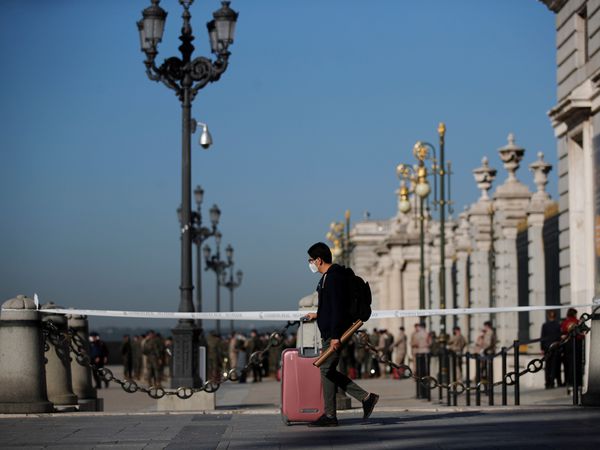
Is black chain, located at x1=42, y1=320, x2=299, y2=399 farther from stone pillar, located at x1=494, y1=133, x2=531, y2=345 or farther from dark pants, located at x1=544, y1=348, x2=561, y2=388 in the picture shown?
stone pillar, located at x1=494, y1=133, x2=531, y2=345

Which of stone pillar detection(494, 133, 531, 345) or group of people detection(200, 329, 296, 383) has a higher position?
stone pillar detection(494, 133, 531, 345)

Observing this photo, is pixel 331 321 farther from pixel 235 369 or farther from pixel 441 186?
pixel 441 186

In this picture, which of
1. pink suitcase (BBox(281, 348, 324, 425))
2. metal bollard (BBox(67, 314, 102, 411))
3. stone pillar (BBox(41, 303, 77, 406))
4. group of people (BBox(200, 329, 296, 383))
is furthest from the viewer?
group of people (BBox(200, 329, 296, 383))

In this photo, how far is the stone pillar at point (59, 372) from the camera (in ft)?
61.0

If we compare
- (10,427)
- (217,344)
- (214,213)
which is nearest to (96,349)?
(217,344)

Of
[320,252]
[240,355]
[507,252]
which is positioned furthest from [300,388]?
[240,355]

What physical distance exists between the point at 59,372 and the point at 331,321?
6500 millimetres

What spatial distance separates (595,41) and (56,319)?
983 centimetres

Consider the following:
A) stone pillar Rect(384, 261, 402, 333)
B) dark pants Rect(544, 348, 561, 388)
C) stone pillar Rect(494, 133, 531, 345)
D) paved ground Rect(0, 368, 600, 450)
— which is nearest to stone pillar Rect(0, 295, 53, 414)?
paved ground Rect(0, 368, 600, 450)

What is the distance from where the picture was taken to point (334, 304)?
1321 centimetres

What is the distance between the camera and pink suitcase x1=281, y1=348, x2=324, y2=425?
1352cm

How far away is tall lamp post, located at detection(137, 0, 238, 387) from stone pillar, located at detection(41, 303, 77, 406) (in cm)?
408

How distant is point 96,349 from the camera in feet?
141

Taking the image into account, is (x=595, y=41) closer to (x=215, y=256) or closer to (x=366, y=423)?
(x=366, y=423)
